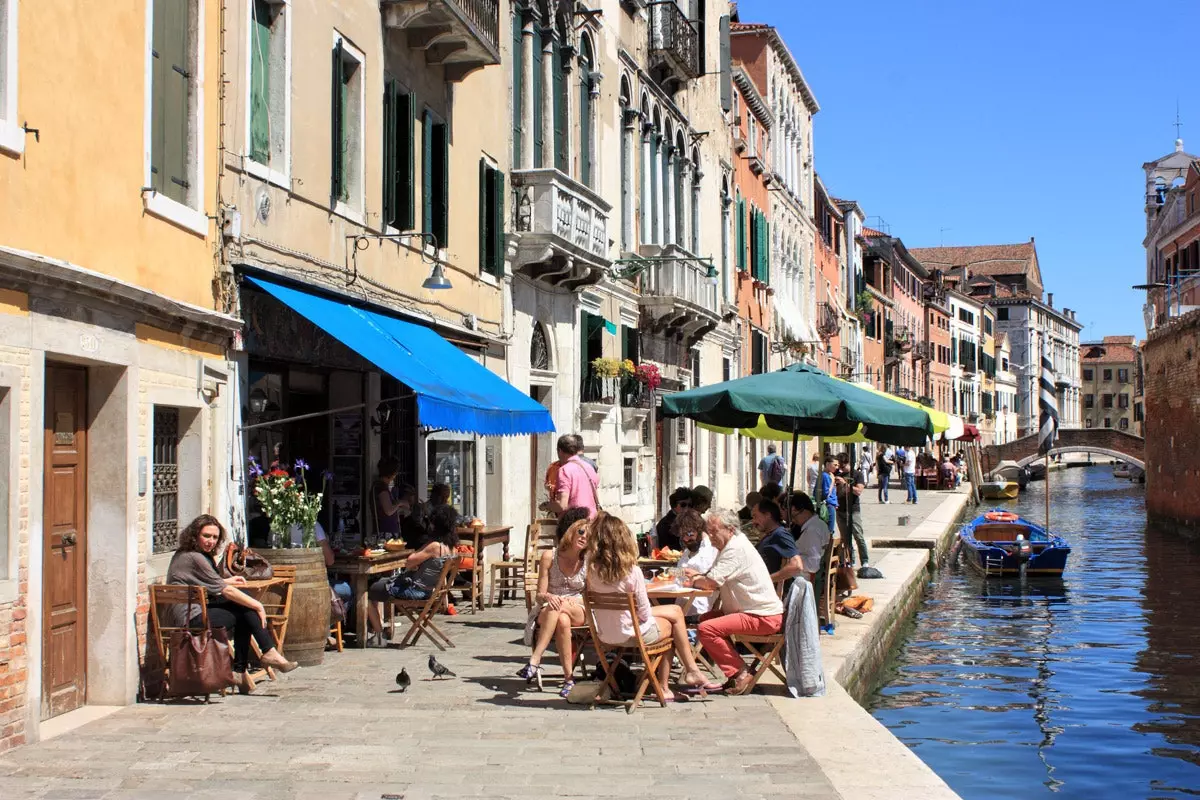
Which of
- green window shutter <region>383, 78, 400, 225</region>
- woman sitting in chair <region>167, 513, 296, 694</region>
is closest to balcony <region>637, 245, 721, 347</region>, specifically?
green window shutter <region>383, 78, 400, 225</region>

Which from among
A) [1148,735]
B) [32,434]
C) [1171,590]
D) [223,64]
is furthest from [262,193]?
[1171,590]

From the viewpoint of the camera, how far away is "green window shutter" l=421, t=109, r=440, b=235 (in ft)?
48.6

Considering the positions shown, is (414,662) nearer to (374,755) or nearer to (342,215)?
(374,755)

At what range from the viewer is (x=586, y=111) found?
2016 cm

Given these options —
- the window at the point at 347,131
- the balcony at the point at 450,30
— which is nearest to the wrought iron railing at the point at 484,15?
the balcony at the point at 450,30

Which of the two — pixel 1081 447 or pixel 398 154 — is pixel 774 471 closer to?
pixel 398 154

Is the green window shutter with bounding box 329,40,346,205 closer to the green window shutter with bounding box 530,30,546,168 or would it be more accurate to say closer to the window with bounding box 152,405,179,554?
the window with bounding box 152,405,179,554

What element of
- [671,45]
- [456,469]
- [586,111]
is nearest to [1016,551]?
[671,45]

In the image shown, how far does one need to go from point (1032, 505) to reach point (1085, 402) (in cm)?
9900

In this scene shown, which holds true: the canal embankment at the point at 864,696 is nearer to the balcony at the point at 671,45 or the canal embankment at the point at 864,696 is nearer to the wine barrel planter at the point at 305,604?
the wine barrel planter at the point at 305,604

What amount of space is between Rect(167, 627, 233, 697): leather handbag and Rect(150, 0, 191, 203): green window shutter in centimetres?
286

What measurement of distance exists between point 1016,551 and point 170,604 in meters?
17.8

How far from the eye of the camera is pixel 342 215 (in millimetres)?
12680

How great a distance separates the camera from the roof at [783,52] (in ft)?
121
